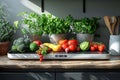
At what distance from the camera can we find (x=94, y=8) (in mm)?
2115

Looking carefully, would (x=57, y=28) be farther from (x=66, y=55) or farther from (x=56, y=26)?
(x=66, y=55)

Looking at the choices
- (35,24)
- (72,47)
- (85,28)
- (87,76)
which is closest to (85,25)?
(85,28)

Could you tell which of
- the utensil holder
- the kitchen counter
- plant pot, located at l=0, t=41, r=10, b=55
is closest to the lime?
the kitchen counter

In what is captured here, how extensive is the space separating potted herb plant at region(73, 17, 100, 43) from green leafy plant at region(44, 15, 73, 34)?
0.22 ft

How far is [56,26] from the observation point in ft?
6.55

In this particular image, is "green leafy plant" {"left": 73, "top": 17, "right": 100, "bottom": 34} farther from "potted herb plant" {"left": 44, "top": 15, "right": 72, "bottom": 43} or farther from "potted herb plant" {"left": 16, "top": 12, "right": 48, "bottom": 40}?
"potted herb plant" {"left": 16, "top": 12, "right": 48, "bottom": 40}

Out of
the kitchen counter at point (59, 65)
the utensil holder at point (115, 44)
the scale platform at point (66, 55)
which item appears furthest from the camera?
the utensil holder at point (115, 44)

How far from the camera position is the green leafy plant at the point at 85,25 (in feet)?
6.59

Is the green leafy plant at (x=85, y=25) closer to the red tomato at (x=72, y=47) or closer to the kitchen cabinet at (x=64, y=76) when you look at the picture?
the red tomato at (x=72, y=47)

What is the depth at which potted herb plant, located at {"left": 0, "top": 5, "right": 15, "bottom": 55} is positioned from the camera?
195cm

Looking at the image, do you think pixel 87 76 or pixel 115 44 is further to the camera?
pixel 115 44

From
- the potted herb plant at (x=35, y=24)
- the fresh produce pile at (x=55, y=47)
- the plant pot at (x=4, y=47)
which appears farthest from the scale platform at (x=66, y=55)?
the potted herb plant at (x=35, y=24)

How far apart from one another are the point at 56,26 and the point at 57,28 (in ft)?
0.06

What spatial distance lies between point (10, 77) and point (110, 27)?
33.4 inches
